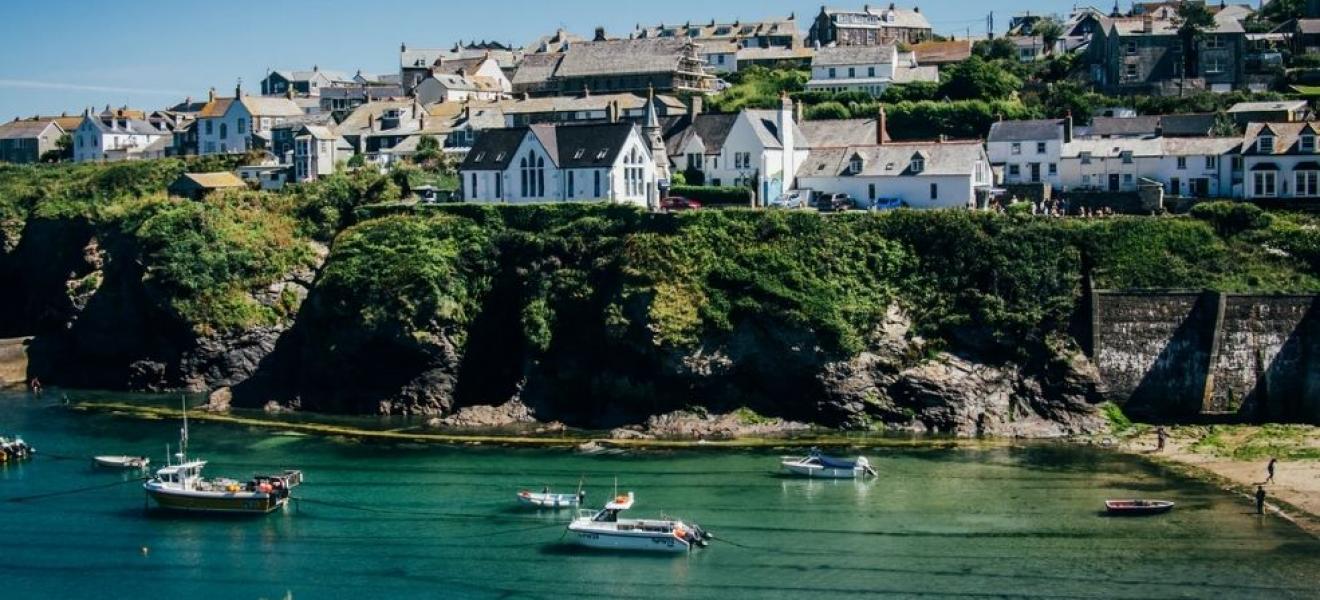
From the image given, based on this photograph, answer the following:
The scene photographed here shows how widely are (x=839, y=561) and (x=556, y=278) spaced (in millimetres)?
32548

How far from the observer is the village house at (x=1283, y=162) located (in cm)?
8356

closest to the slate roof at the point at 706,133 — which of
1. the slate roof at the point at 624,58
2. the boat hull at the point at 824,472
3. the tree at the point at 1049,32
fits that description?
the slate roof at the point at 624,58

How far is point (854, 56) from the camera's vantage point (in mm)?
120812

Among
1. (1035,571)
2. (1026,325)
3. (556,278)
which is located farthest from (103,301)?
(1035,571)

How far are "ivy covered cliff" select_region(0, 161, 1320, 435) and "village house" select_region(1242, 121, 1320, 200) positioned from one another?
4124mm

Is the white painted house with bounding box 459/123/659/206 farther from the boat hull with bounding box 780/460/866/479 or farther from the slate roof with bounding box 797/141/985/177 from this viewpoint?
the boat hull with bounding box 780/460/866/479

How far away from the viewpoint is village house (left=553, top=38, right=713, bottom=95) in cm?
12369

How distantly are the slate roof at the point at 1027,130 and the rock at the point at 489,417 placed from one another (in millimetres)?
36374

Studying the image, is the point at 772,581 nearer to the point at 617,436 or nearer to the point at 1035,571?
the point at 1035,571

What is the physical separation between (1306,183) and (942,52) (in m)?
51.9

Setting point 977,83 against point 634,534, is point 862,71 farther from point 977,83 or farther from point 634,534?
point 634,534

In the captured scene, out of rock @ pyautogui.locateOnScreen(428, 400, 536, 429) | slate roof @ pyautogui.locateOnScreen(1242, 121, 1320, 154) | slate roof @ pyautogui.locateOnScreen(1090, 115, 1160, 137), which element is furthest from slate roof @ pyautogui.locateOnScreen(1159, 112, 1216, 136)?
rock @ pyautogui.locateOnScreen(428, 400, 536, 429)

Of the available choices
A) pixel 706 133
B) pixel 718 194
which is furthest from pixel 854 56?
pixel 718 194

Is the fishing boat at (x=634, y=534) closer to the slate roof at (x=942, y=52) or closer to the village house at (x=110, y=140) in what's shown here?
the slate roof at (x=942, y=52)
